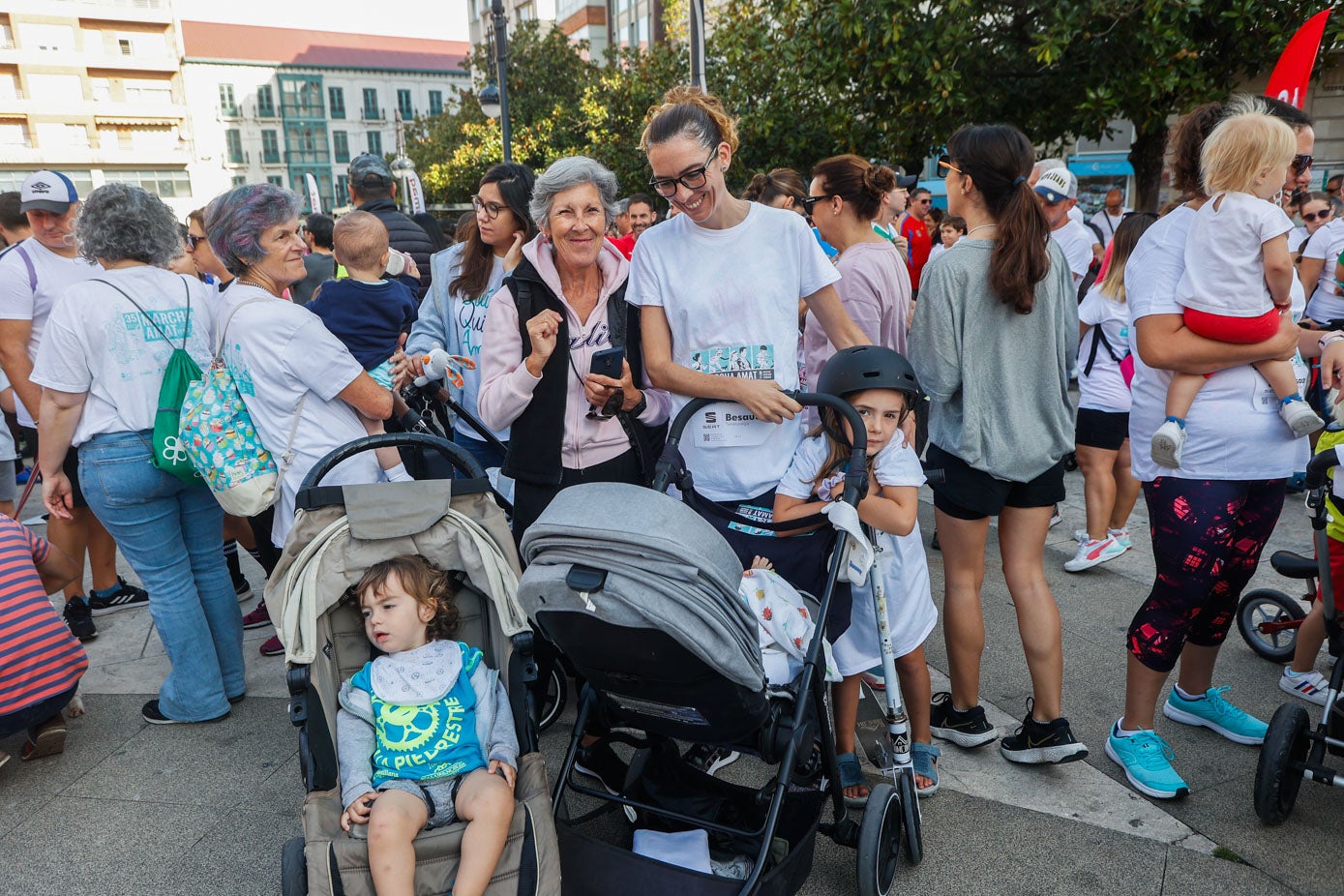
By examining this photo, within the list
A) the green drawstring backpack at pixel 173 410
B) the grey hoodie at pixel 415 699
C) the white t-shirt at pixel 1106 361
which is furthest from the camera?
the white t-shirt at pixel 1106 361

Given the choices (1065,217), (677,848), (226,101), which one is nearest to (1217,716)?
(677,848)

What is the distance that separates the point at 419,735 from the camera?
2.52 meters

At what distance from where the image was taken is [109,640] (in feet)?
15.5

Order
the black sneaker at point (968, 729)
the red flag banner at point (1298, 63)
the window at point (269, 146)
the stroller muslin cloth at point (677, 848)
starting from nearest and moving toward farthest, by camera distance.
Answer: the stroller muslin cloth at point (677, 848) < the black sneaker at point (968, 729) < the red flag banner at point (1298, 63) < the window at point (269, 146)

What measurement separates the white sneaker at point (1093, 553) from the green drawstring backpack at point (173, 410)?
4408 mm

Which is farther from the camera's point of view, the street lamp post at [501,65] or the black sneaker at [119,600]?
the street lamp post at [501,65]

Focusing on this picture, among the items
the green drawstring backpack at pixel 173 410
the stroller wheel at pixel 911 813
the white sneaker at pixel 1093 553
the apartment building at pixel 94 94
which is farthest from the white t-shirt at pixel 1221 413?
the apartment building at pixel 94 94

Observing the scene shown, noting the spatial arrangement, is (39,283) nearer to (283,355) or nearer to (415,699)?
(283,355)

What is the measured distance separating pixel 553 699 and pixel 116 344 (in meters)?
2.24

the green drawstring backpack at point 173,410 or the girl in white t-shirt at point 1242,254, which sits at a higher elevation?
the girl in white t-shirt at point 1242,254

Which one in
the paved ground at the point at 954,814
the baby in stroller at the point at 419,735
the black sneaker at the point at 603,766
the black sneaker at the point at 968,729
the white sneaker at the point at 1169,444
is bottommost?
the paved ground at the point at 954,814

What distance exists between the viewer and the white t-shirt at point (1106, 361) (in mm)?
4883

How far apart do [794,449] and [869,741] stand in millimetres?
1280

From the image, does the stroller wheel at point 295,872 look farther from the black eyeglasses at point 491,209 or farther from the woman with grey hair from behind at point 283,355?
the black eyeglasses at point 491,209
